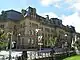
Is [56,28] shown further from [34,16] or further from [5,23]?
[5,23]

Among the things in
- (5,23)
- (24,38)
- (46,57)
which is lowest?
(46,57)

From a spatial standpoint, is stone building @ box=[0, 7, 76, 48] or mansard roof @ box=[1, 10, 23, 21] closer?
stone building @ box=[0, 7, 76, 48]

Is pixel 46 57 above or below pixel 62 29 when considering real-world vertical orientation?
below

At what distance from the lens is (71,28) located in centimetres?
11512

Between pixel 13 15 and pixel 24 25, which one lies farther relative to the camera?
pixel 13 15

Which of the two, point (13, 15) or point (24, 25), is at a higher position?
point (13, 15)

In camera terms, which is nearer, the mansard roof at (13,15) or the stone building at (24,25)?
the stone building at (24,25)

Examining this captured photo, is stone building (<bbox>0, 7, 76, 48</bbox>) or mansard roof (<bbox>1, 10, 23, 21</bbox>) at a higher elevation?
mansard roof (<bbox>1, 10, 23, 21</bbox>)

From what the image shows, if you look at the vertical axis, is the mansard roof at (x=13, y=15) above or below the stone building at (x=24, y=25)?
above

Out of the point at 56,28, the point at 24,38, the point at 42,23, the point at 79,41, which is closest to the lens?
the point at 79,41

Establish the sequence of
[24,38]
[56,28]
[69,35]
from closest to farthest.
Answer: [24,38] → [56,28] → [69,35]

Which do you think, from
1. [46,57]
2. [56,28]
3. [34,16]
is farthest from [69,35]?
[46,57]

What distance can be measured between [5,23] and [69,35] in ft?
141

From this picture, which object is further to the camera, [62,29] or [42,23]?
[62,29]
